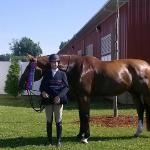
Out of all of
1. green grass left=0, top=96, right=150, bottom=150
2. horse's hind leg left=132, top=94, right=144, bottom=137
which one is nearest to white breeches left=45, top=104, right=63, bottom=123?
green grass left=0, top=96, right=150, bottom=150

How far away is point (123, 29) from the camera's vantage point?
24.5 m

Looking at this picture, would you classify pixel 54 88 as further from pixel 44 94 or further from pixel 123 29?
pixel 123 29

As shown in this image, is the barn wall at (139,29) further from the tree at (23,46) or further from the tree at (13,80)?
the tree at (23,46)

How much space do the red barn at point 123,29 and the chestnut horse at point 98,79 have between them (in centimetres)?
528

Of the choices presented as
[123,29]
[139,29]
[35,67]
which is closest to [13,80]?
[123,29]

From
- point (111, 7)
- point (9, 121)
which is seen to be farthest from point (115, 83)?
point (111, 7)

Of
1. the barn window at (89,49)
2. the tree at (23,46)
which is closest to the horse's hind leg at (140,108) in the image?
the barn window at (89,49)

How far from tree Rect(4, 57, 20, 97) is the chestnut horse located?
2273 centimetres

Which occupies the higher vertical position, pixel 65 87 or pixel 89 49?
pixel 89 49

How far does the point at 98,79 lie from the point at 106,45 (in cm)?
1896

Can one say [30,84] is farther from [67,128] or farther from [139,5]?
[139,5]

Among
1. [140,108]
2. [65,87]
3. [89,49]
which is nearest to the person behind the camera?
[65,87]

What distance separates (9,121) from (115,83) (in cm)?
526

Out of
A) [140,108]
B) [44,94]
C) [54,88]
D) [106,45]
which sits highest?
[106,45]
